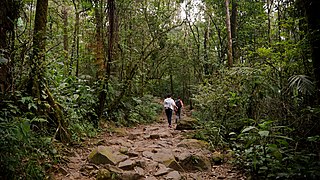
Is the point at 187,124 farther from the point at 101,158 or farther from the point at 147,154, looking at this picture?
the point at 101,158

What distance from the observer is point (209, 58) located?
18531 mm

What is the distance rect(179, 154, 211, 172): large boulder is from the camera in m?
5.72

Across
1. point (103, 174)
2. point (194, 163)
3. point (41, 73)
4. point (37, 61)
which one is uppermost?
point (37, 61)

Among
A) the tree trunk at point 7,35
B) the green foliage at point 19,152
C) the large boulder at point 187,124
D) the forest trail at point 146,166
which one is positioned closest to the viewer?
the green foliage at point 19,152

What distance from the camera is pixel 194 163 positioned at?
19.0 ft

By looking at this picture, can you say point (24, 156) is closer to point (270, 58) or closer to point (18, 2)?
point (18, 2)

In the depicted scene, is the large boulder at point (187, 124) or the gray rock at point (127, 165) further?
the large boulder at point (187, 124)

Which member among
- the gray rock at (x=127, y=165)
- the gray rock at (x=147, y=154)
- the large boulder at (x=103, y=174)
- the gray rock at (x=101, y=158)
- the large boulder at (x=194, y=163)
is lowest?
the large boulder at (x=194, y=163)

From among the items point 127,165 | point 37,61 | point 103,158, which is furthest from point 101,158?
point 37,61

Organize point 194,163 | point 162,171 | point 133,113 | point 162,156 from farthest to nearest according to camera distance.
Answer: point 133,113
point 162,156
point 194,163
point 162,171

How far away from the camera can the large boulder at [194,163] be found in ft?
18.8

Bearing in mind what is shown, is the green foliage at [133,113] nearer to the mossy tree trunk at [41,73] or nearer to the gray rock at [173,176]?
the mossy tree trunk at [41,73]

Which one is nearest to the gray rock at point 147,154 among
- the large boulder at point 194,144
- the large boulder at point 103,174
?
the large boulder at point 194,144

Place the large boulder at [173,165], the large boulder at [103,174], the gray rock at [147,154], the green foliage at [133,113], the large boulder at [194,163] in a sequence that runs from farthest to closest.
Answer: the green foliage at [133,113]
the gray rock at [147,154]
the large boulder at [194,163]
the large boulder at [173,165]
the large boulder at [103,174]
